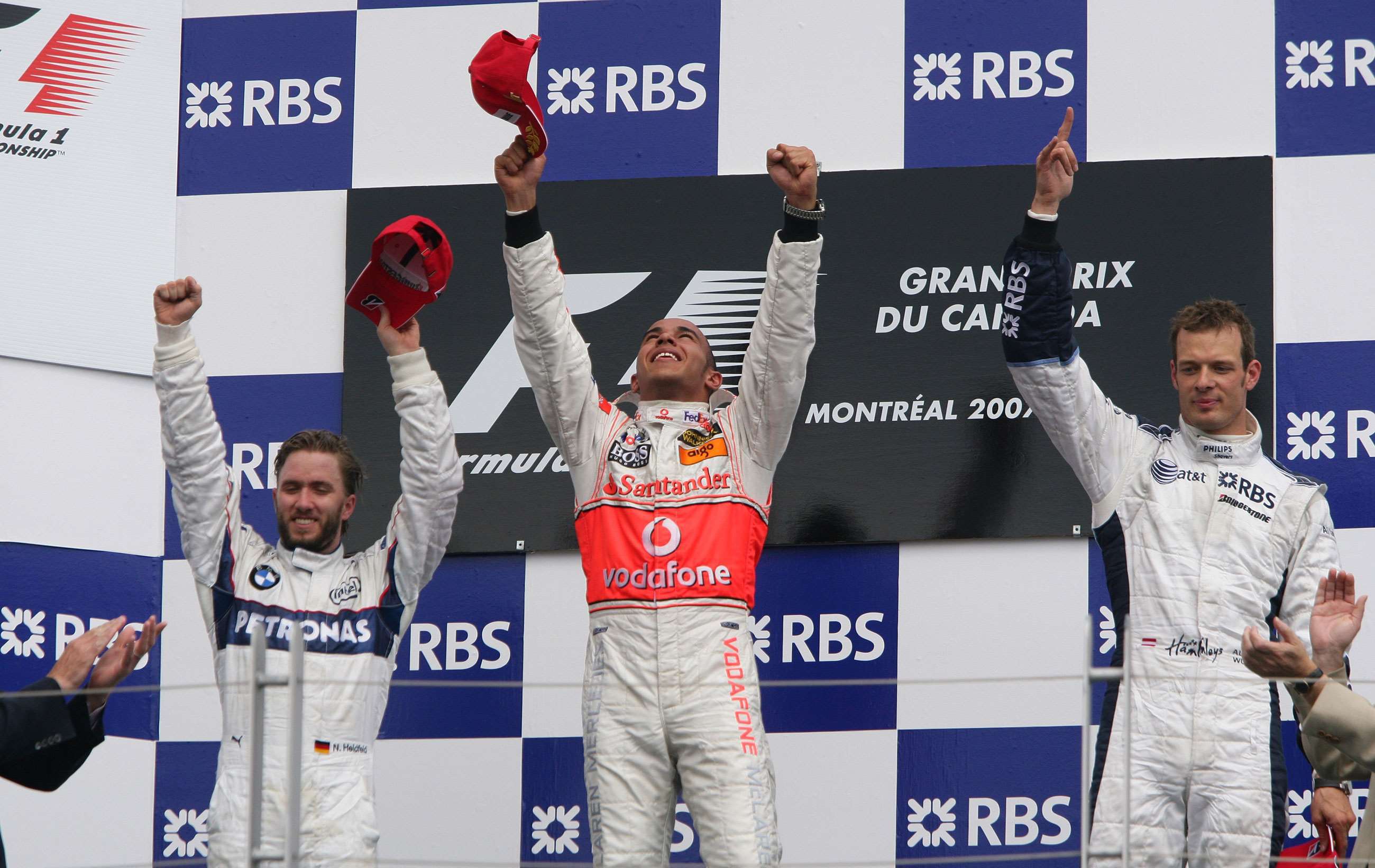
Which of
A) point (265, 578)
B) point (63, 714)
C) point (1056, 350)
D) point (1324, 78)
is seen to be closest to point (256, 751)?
point (63, 714)

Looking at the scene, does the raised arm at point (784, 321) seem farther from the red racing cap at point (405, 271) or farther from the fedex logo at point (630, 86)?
the fedex logo at point (630, 86)

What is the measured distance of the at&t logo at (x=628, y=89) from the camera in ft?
11.9

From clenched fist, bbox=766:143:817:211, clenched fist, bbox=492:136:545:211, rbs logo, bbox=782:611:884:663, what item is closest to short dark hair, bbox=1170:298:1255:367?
clenched fist, bbox=766:143:817:211

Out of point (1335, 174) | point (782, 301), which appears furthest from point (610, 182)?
point (1335, 174)

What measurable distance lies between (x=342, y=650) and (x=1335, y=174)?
1994 millimetres

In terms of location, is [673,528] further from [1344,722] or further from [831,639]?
[1344,722]

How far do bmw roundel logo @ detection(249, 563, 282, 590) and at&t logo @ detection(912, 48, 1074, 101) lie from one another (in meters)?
1.53

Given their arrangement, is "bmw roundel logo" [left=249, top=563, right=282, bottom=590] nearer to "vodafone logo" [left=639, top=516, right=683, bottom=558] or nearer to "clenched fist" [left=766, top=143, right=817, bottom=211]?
"vodafone logo" [left=639, top=516, right=683, bottom=558]

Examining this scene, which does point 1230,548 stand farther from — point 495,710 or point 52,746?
point 52,746

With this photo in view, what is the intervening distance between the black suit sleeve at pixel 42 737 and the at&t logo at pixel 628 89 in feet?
5.18

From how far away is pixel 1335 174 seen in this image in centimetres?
340

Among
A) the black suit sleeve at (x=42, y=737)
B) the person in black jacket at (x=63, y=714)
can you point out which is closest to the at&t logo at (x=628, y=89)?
the person in black jacket at (x=63, y=714)

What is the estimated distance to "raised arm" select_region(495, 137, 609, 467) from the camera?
2996 mm

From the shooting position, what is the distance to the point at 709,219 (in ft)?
11.7
